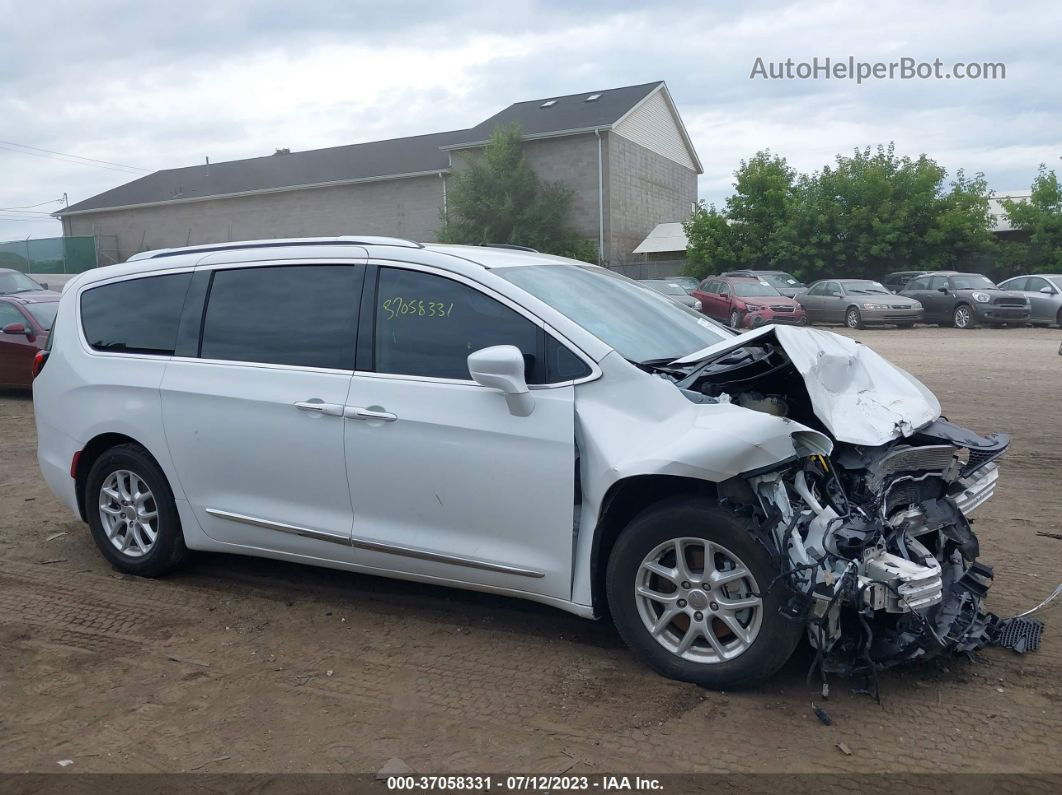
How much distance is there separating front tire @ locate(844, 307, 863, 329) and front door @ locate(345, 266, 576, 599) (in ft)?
77.8

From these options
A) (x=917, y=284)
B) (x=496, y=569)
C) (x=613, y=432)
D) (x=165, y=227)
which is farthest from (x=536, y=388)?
(x=165, y=227)

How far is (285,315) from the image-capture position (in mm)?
4969

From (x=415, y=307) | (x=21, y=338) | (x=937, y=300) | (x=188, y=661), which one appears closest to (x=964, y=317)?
(x=937, y=300)

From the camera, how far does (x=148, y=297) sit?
5562mm

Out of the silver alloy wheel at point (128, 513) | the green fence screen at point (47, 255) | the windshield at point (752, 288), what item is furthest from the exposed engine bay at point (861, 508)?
the green fence screen at point (47, 255)

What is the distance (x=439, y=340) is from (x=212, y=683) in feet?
5.93

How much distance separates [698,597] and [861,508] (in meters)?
0.74

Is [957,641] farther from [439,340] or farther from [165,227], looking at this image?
[165,227]

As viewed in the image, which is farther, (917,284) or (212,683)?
(917,284)

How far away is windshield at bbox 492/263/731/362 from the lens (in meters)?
4.39

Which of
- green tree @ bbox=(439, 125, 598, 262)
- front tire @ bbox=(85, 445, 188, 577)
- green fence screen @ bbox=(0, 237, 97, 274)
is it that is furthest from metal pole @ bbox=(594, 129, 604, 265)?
front tire @ bbox=(85, 445, 188, 577)

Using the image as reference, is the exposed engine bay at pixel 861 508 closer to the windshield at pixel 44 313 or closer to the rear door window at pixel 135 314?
the rear door window at pixel 135 314

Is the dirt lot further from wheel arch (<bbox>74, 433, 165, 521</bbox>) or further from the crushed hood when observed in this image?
the crushed hood

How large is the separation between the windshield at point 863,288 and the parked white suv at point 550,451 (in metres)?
23.1
